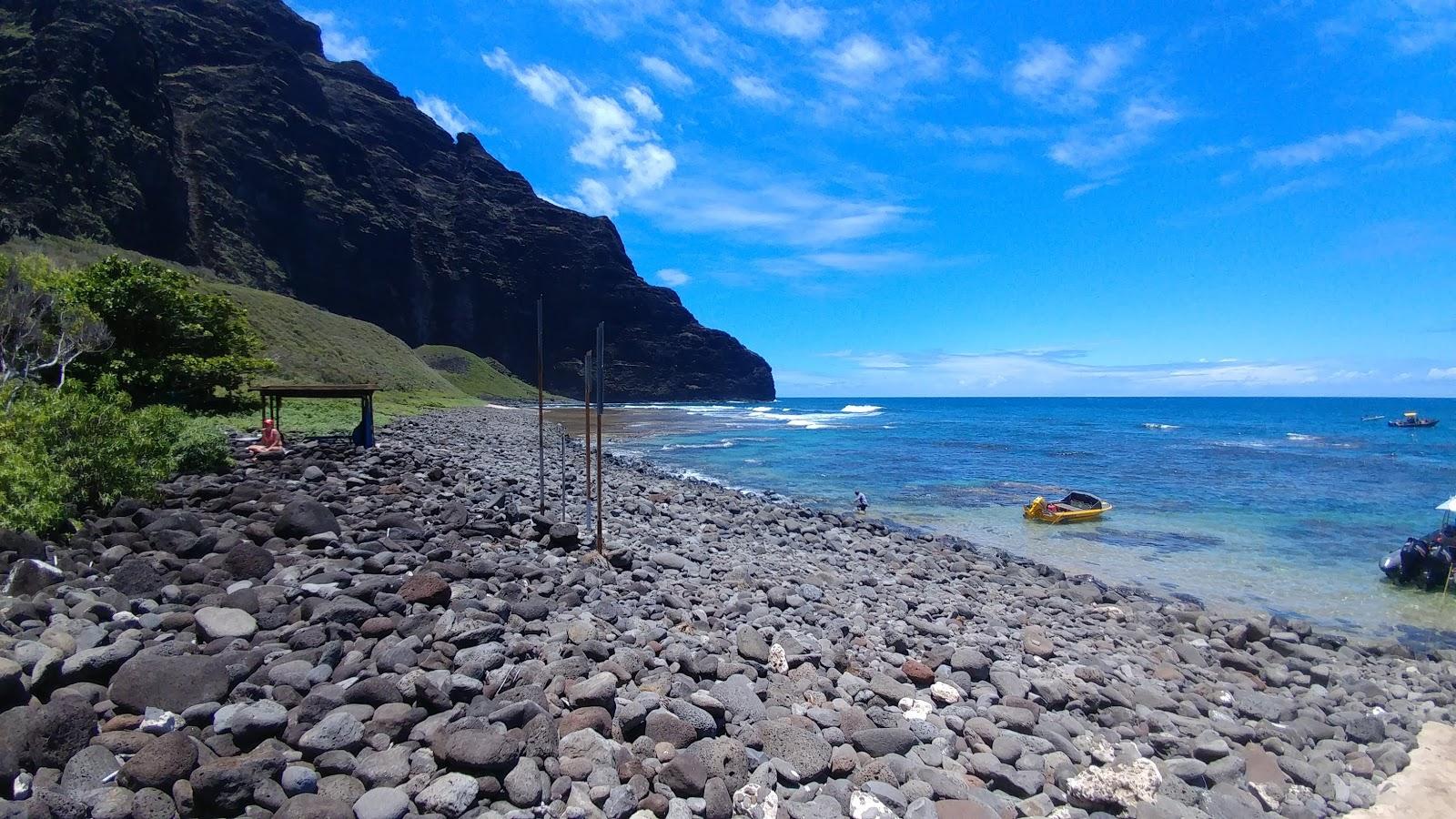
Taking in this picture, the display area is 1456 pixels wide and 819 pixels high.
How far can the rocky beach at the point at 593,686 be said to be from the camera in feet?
13.3

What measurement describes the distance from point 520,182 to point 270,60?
6377cm

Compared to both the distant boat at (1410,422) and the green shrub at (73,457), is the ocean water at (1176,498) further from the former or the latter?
the distant boat at (1410,422)

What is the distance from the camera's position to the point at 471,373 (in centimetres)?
12331

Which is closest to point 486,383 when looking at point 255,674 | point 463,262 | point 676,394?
point 463,262

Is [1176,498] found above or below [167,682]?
below

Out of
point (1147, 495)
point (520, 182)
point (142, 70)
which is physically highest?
point (520, 182)

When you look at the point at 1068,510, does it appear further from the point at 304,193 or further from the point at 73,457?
the point at 304,193

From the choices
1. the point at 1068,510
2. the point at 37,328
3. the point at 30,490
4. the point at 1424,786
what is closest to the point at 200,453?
the point at 30,490

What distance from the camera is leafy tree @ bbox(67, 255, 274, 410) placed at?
1922 centimetres

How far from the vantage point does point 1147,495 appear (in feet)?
85.4

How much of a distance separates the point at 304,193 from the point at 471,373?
38054mm

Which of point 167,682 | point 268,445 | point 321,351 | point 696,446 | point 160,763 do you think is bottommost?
point 696,446

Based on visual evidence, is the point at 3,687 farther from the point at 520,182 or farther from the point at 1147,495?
the point at 520,182

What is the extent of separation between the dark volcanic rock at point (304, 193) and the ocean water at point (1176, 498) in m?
65.8
